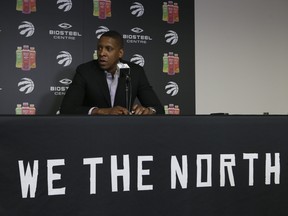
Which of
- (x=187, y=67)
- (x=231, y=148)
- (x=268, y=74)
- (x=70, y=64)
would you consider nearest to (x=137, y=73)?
(x=70, y=64)

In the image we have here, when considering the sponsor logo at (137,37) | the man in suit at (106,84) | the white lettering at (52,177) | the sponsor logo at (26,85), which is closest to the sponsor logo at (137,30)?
the sponsor logo at (137,37)

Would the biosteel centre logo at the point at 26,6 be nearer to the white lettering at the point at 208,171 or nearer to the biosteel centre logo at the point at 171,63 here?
the biosteel centre logo at the point at 171,63

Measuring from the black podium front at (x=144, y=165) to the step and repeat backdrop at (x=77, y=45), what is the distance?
6.43 ft

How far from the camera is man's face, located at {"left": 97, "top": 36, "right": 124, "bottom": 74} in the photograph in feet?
8.68

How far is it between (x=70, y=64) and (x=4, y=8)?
65 centimetres

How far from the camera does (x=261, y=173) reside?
59.0 inches

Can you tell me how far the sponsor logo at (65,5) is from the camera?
3.29m

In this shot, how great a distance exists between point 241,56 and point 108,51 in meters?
1.74

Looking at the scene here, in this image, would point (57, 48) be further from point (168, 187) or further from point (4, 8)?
point (168, 187)

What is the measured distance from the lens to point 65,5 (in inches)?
130

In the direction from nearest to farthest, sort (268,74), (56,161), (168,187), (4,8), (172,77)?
(56,161) < (168,187) < (4,8) < (172,77) < (268,74)

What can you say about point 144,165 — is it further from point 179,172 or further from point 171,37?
point 171,37

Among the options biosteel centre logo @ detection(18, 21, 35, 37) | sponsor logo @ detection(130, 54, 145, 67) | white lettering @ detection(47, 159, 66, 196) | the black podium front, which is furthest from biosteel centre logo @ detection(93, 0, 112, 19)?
white lettering @ detection(47, 159, 66, 196)

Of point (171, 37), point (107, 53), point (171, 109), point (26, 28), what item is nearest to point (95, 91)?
point (107, 53)
